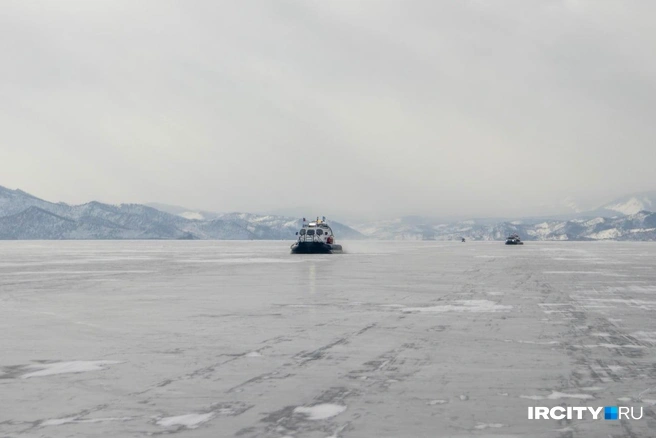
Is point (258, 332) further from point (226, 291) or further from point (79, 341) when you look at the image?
point (226, 291)

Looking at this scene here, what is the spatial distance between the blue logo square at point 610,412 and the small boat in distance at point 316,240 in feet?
261

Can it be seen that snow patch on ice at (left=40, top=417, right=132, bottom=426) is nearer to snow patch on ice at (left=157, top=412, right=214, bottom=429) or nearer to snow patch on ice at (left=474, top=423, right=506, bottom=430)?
snow patch on ice at (left=157, top=412, right=214, bottom=429)

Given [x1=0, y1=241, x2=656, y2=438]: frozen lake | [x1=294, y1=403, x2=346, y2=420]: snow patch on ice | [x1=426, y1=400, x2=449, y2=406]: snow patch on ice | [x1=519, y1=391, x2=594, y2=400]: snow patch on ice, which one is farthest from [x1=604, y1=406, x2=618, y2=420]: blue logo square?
[x1=294, y1=403, x2=346, y2=420]: snow patch on ice

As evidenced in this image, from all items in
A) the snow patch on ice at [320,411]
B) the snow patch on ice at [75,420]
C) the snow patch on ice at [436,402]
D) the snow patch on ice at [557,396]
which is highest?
the snow patch on ice at [557,396]

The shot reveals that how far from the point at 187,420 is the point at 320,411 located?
1.61 metres

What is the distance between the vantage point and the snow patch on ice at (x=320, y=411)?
8.96 m

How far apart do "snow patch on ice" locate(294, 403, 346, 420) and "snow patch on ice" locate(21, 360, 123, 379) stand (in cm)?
457

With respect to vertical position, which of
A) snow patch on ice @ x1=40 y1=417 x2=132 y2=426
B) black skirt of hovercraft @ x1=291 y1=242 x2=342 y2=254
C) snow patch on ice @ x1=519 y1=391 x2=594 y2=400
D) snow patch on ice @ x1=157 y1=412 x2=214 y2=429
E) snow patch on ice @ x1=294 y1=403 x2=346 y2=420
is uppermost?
black skirt of hovercraft @ x1=291 y1=242 x2=342 y2=254

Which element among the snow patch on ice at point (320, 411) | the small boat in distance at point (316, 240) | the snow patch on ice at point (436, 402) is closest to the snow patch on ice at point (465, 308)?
the snow patch on ice at point (436, 402)

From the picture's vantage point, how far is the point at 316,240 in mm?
90625

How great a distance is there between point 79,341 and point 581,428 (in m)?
11.0

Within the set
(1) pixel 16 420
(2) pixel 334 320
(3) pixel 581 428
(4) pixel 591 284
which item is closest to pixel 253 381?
(1) pixel 16 420

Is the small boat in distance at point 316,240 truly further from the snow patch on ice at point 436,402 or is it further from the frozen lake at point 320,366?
the snow patch on ice at point 436,402

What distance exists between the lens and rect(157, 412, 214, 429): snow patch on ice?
8.58m
